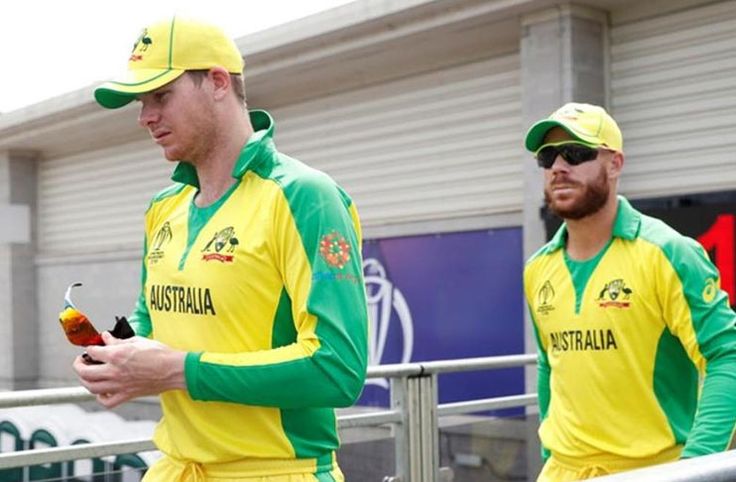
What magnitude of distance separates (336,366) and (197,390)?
0.97 feet

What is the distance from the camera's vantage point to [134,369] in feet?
6.97

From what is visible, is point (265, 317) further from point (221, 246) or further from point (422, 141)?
point (422, 141)

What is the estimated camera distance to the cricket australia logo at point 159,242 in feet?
8.14

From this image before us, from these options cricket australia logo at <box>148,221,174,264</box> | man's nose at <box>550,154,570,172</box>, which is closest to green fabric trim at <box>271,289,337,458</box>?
cricket australia logo at <box>148,221,174,264</box>

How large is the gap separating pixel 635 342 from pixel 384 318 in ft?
29.0

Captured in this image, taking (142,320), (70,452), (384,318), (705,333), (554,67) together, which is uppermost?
(554,67)

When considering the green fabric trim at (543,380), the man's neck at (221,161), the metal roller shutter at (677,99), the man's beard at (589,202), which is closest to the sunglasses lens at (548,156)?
the man's beard at (589,202)

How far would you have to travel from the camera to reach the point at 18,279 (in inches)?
755

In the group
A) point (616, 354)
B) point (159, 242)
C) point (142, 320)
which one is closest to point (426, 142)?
point (616, 354)

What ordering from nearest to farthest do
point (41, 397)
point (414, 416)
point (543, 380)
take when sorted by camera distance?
point (41, 397), point (543, 380), point (414, 416)

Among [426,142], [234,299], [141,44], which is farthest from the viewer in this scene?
[426,142]

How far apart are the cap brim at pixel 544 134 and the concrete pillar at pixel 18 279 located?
55.1 feet

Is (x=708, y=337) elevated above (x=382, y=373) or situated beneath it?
elevated above

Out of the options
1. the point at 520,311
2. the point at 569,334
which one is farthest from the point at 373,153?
the point at 569,334
